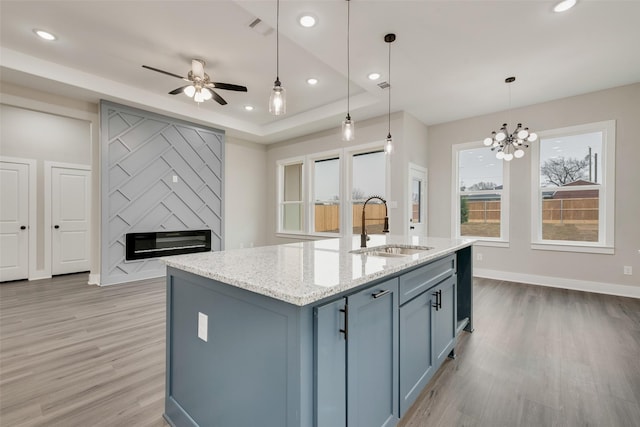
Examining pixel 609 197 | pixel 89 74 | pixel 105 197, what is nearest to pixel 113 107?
pixel 89 74

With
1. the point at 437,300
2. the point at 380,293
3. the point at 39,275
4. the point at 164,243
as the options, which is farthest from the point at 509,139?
the point at 39,275

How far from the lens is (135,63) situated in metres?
3.74

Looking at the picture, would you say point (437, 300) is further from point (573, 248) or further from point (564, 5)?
point (573, 248)

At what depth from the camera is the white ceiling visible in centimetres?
258

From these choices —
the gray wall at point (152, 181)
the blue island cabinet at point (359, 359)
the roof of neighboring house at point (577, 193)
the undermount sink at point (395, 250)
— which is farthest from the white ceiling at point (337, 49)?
the blue island cabinet at point (359, 359)

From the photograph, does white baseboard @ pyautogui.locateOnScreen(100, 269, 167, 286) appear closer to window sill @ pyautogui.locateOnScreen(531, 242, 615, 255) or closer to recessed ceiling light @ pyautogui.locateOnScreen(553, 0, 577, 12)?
recessed ceiling light @ pyautogui.locateOnScreen(553, 0, 577, 12)

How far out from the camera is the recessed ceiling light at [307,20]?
254 centimetres

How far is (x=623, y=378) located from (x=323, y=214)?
16.1 ft

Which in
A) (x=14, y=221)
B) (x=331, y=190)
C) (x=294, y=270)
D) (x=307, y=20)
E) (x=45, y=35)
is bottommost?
(x=294, y=270)

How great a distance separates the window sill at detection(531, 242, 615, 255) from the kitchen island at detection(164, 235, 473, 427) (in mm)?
3917

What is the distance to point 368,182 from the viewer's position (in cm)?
551

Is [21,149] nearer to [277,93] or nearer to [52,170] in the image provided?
[52,170]

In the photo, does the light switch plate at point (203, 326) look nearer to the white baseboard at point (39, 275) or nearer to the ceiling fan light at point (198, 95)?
the ceiling fan light at point (198, 95)

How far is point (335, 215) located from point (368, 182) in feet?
3.42
